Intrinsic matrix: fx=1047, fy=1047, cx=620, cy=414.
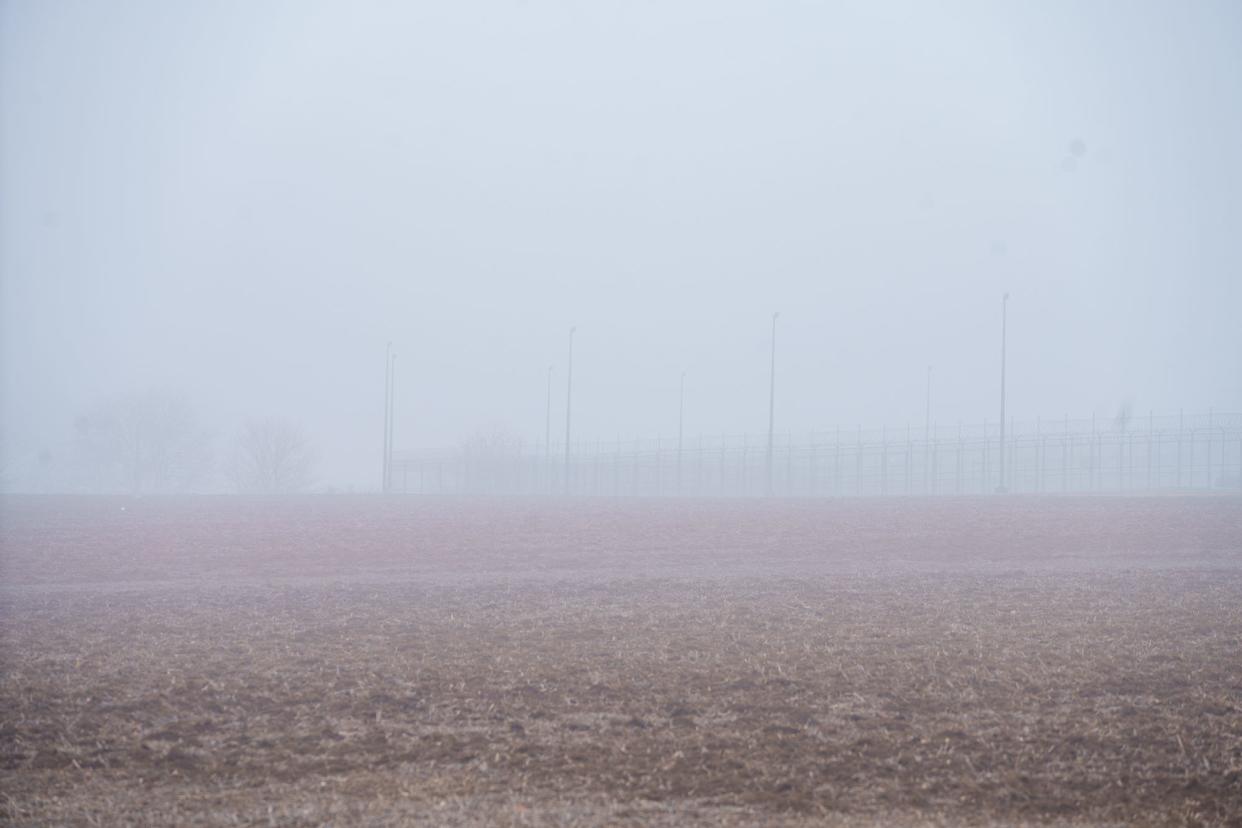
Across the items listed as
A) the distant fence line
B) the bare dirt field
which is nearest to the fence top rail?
the distant fence line

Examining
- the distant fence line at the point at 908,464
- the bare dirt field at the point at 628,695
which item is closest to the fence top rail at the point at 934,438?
the distant fence line at the point at 908,464

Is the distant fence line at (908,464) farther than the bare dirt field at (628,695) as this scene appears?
Yes

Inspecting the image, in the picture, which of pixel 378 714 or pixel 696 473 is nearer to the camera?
pixel 378 714

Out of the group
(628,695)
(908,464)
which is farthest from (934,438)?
(628,695)

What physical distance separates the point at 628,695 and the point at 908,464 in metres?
62.3

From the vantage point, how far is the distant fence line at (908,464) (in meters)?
67.9

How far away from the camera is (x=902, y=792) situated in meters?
7.80

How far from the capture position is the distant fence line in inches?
2672

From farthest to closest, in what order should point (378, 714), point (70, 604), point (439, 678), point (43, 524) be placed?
point (43, 524) < point (70, 604) < point (439, 678) < point (378, 714)

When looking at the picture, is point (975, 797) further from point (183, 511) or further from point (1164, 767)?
point (183, 511)

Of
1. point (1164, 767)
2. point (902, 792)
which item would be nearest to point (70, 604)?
point (902, 792)

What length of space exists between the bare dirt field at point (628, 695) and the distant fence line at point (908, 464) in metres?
38.8

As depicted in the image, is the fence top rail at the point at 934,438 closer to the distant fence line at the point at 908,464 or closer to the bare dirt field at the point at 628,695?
the distant fence line at the point at 908,464

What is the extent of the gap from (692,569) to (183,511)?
94.7ft
